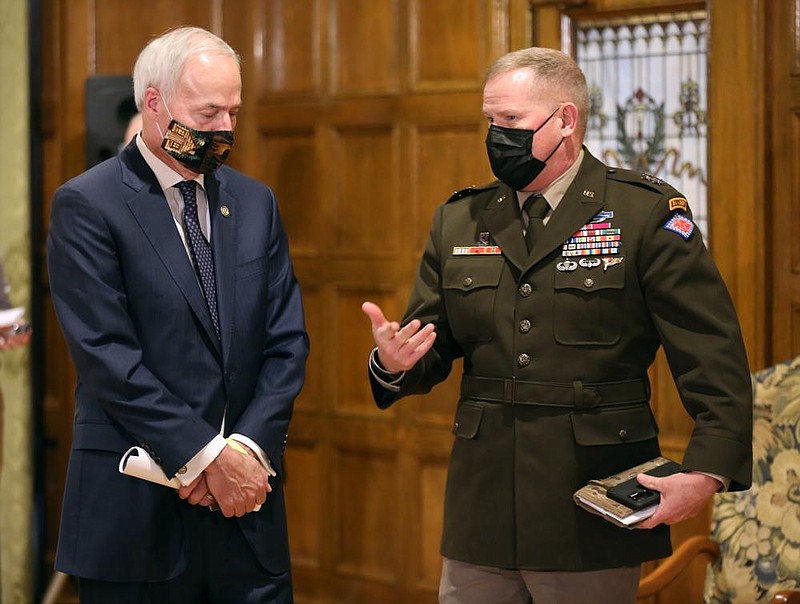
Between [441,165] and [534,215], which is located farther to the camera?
[441,165]

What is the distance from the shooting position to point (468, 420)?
240 cm

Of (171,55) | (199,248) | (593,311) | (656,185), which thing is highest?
(171,55)

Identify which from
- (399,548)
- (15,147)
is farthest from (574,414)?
(15,147)

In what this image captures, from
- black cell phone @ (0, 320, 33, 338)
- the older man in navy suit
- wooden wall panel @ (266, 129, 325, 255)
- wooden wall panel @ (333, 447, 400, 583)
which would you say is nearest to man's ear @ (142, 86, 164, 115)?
the older man in navy suit

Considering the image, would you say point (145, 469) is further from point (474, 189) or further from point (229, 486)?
point (474, 189)

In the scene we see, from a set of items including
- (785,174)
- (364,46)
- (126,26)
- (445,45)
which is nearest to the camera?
(785,174)

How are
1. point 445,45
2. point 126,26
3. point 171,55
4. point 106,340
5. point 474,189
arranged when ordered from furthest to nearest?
point 126,26 → point 445,45 → point 474,189 → point 171,55 → point 106,340

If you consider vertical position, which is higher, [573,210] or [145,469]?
[573,210]

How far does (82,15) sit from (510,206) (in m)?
2.77

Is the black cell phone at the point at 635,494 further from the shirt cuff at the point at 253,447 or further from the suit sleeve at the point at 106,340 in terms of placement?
the suit sleeve at the point at 106,340

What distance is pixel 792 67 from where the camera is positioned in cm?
332

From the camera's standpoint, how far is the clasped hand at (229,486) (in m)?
2.24

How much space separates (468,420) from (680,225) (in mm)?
609

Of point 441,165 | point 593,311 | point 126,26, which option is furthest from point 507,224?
point 126,26
